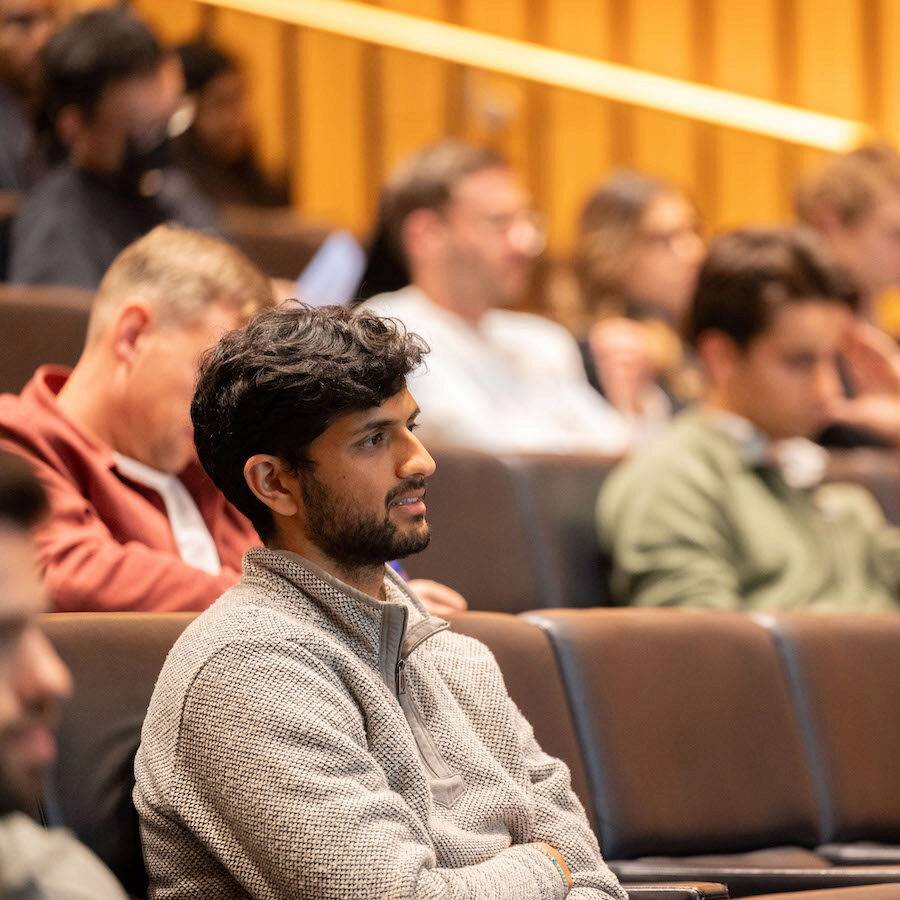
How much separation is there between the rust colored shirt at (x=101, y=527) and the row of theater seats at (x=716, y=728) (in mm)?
63

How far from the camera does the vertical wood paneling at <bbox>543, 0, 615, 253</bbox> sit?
2.79 meters

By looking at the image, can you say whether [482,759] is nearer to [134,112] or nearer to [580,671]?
[580,671]

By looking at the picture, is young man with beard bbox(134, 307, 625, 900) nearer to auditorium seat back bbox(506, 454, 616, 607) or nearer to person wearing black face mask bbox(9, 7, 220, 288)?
auditorium seat back bbox(506, 454, 616, 607)

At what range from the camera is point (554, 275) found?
8.03ft

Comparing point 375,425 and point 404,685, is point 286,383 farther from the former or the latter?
point 404,685

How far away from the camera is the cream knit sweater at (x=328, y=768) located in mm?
634

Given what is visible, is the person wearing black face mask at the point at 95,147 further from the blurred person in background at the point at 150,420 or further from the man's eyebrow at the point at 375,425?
the man's eyebrow at the point at 375,425

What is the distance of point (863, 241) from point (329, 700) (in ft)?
4.66

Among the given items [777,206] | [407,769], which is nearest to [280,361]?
[407,769]

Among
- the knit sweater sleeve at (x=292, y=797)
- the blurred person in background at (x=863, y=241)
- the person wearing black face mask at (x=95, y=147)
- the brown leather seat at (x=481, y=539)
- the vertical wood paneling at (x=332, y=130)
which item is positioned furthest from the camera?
the vertical wood paneling at (x=332, y=130)

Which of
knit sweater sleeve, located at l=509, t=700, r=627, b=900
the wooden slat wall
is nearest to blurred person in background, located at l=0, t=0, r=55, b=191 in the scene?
the wooden slat wall

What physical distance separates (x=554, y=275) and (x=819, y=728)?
1482mm

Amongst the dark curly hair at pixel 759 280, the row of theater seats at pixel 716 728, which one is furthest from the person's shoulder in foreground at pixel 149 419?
the dark curly hair at pixel 759 280

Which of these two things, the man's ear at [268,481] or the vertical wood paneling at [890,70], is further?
the vertical wood paneling at [890,70]
